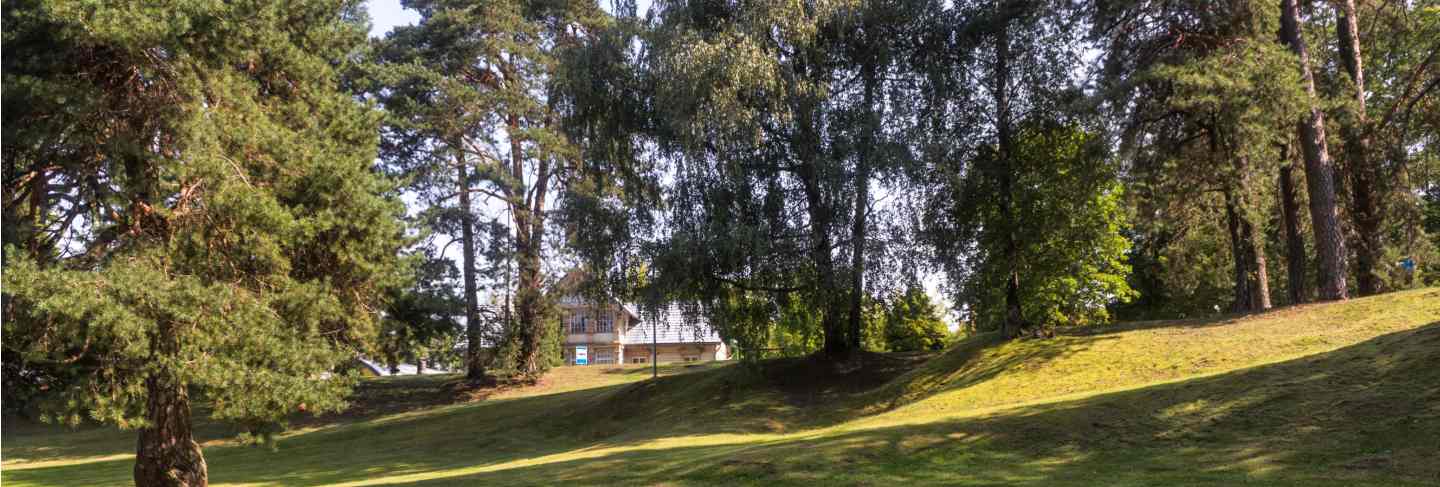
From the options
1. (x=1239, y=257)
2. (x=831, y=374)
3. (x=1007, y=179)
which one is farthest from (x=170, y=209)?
(x=1239, y=257)

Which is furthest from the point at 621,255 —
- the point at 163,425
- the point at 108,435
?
the point at 108,435

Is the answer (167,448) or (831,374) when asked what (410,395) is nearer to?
(831,374)

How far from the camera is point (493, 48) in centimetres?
3656

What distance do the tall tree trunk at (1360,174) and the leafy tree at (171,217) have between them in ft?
76.9

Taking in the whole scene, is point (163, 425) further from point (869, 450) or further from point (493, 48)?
point (493, 48)

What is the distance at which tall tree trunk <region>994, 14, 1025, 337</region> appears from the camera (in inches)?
966

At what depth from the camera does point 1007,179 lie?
24641 mm

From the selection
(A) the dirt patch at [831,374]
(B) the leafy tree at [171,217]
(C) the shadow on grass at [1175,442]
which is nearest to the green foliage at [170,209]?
(B) the leafy tree at [171,217]

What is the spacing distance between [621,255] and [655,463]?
9.49m

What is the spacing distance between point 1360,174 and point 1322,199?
3.88 m

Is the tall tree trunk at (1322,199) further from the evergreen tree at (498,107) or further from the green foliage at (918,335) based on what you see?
the evergreen tree at (498,107)

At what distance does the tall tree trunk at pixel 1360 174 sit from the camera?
24.1m

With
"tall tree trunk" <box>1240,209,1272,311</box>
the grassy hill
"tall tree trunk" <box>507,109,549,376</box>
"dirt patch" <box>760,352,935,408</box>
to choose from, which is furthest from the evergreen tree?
"tall tree trunk" <box>1240,209,1272,311</box>

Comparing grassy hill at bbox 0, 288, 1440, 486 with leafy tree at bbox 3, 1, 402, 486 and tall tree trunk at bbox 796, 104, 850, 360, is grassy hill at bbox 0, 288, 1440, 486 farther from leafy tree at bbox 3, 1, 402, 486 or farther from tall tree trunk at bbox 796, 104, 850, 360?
leafy tree at bbox 3, 1, 402, 486
